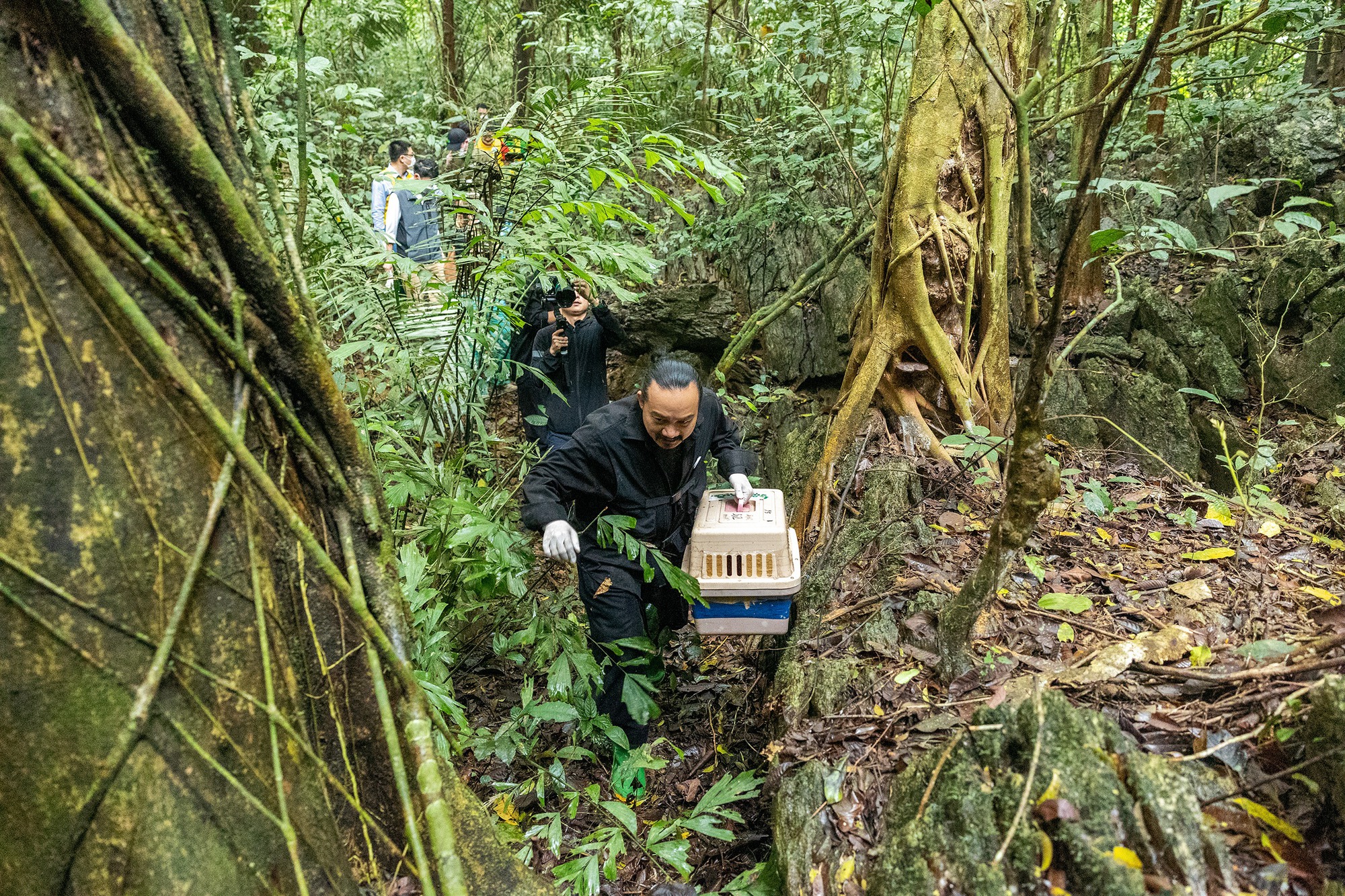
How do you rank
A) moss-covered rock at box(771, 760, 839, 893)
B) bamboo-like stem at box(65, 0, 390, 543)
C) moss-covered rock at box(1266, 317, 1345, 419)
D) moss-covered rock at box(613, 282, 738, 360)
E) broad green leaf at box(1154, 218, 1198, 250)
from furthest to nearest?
moss-covered rock at box(613, 282, 738, 360)
moss-covered rock at box(1266, 317, 1345, 419)
broad green leaf at box(1154, 218, 1198, 250)
moss-covered rock at box(771, 760, 839, 893)
bamboo-like stem at box(65, 0, 390, 543)

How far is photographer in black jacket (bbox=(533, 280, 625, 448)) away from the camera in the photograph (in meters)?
5.61

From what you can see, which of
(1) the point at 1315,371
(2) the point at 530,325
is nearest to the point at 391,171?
(2) the point at 530,325

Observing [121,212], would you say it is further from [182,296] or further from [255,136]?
[255,136]

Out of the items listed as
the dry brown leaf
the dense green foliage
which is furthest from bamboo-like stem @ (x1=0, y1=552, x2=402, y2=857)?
the dry brown leaf

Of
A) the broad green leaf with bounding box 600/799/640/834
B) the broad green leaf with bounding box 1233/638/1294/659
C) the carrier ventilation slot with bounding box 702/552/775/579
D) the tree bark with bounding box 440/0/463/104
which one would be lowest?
the broad green leaf with bounding box 600/799/640/834

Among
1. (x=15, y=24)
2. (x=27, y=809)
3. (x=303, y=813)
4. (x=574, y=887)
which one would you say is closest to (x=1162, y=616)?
(x=574, y=887)

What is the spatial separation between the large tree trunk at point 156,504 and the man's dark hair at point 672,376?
1950 millimetres

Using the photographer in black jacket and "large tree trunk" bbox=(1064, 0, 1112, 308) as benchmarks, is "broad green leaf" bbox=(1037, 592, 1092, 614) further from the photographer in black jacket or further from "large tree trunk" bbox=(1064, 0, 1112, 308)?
"large tree trunk" bbox=(1064, 0, 1112, 308)

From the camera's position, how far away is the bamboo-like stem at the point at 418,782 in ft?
4.42

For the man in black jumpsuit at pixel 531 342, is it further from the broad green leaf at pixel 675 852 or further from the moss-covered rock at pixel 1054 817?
the moss-covered rock at pixel 1054 817

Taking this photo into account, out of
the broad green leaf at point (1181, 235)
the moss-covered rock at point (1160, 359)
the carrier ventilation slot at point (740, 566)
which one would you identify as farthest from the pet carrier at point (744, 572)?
the moss-covered rock at point (1160, 359)

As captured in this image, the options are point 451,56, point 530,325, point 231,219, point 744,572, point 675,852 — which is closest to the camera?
point 231,219

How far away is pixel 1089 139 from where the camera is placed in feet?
20.4

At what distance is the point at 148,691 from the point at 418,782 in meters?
0.55
